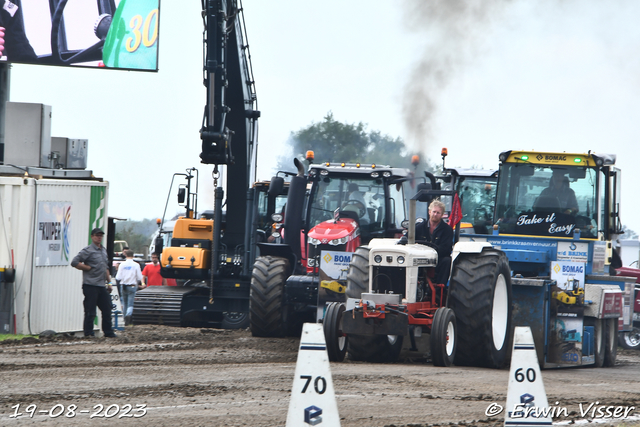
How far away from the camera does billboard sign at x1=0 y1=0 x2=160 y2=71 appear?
23844 mm

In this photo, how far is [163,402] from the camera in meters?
8.67

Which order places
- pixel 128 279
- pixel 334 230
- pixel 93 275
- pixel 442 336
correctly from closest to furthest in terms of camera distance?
pixel 442 336, pixel 334 230, pixel 93 275, pixel 128 279

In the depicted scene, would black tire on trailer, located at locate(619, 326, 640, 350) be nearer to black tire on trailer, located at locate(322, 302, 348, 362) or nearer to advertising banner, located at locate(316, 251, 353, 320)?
advertising banner, located at locate(316, 251, 353, 320)

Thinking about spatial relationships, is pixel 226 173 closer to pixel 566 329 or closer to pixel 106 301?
pixel 106 301

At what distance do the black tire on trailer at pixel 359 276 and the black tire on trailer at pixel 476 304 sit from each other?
3.48 feet

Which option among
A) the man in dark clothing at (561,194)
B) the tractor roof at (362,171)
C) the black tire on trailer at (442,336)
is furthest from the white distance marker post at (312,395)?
the tractor roof at (362,171)

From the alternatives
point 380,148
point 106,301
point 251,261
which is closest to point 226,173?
point 251,261

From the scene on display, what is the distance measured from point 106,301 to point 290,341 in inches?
126

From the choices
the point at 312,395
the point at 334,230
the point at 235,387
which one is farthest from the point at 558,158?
the point at 312,395

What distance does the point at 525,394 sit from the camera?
6.59 metres

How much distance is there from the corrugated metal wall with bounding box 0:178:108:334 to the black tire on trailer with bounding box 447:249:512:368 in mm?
7515

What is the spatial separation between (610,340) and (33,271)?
30.7 ft

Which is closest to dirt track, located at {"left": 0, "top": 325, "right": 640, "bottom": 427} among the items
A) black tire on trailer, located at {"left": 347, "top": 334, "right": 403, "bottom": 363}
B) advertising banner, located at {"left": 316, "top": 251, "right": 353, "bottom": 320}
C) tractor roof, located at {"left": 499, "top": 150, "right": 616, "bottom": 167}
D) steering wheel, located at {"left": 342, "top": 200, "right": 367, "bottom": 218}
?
black tire on trailer, located at {"left": 347, "top": 334, "right": 403, "bottom": 363}

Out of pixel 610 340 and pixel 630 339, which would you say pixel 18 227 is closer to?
pixel 610 340
